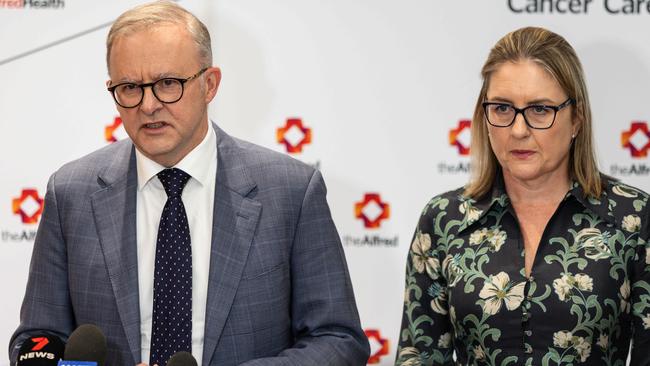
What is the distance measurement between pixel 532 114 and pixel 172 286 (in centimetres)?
116

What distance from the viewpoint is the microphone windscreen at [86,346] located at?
219cm

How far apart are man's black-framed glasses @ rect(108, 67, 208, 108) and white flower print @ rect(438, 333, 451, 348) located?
43.3 inches

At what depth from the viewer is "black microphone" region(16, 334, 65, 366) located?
226 cm

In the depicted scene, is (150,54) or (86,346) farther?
(150,54)

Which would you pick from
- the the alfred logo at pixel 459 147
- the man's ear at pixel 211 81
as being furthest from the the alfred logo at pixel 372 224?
the man's ear at pixel 211 81

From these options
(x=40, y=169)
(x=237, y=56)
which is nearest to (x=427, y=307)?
(x=237, y=56)

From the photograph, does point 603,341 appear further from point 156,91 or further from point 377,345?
point 156,91

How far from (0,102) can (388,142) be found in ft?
5.03

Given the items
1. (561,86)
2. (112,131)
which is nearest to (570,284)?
(561,86)

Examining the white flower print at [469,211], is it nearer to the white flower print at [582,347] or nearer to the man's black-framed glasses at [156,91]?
the white flower print at [582,347]

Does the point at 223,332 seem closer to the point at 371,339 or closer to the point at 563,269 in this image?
the point at 563,269

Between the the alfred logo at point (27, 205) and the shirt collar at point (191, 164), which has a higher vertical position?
the shirt collar at point (191, 164)

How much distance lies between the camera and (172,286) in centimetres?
262

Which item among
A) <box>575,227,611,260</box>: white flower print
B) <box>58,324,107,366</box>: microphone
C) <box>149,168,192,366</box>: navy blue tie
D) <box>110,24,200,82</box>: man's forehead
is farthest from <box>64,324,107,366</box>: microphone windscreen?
<box>575,227,611,260</box>: white flower print
